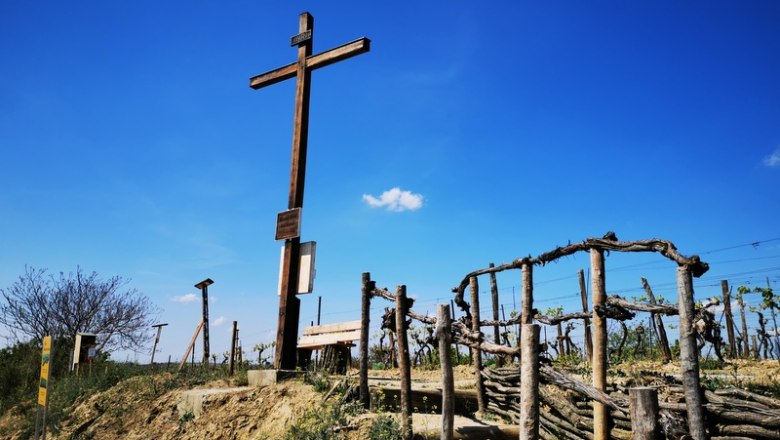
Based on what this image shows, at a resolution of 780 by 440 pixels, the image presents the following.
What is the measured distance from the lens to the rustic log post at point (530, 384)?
4.45 m

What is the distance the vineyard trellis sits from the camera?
4.51 metres

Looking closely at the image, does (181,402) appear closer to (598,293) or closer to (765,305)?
(598,293)

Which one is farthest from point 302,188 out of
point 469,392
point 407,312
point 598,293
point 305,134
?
point 598,293

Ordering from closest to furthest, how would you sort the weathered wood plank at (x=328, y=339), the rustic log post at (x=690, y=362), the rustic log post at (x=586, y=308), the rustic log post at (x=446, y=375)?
the rustic log post at (x=690, y=362) → the rustic log post at (x=446, y=375) → the weathered wood plank at (x=328, y=339) → the rustic log post at (x=586, y=308)

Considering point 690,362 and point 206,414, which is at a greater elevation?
point 690,362

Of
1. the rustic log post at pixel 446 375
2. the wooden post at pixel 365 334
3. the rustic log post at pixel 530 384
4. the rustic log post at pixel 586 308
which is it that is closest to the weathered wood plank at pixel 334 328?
the wooden post at pixel 365 334

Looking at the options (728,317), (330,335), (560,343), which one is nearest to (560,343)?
(560,343)

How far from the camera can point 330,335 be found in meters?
9.98

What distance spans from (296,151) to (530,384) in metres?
6.28

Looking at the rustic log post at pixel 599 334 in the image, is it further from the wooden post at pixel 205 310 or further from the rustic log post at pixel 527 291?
the wooden post at pixel 205 310

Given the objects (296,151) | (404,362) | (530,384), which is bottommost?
(530,384)

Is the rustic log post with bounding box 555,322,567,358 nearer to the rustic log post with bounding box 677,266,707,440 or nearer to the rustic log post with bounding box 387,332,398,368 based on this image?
the rustic log post with bounding box 387,332,398,368

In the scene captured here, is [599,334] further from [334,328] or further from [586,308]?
[586,308]

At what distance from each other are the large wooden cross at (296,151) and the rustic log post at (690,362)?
581 centimetres
